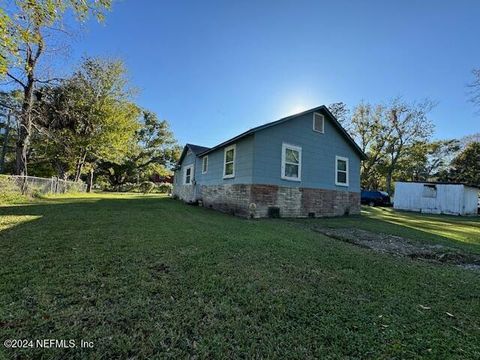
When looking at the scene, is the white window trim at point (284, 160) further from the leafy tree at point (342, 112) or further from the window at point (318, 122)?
the leafy tree at point (342, 112)

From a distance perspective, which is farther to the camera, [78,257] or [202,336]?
[78,257]

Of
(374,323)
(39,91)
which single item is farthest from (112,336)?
(39,91)

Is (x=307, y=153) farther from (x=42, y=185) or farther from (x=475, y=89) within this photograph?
(x=42, y=185)

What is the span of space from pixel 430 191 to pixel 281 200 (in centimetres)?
1645

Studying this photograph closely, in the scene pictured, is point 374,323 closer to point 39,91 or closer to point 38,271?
point 38,271

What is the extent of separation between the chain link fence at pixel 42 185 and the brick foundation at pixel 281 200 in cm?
1004

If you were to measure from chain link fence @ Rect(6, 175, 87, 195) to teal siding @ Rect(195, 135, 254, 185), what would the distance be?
1005cm

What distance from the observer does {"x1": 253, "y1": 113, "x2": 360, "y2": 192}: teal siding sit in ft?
34.1

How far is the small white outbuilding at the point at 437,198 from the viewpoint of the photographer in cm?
1922

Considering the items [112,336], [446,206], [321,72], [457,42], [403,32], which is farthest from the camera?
[446,206]

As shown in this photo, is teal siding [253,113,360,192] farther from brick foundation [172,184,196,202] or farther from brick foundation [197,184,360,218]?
brick foundation [172,184,196,202]

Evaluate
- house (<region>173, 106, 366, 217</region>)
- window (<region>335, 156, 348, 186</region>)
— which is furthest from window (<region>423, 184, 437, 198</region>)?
window (<region>335, 156, 348, 186</region>)

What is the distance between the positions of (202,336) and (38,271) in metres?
2.66

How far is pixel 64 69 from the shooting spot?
14852 millimetres
